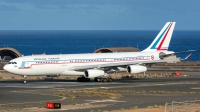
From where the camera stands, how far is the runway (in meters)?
48.5

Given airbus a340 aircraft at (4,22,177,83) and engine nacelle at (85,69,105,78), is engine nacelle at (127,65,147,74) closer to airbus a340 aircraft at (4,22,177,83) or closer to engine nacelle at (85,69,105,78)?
airbus a340 aircraft at (4,22,177,83)

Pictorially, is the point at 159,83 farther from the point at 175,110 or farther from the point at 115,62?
the point at 175,110

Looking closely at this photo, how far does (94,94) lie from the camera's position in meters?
58.6

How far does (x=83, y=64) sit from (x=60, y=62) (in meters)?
3.56

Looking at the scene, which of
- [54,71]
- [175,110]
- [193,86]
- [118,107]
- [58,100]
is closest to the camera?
[175,110]

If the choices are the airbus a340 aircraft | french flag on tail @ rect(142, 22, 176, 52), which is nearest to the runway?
the airbus a340 aircraft

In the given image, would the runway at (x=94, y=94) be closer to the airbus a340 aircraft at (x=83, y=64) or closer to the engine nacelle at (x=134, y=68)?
the airbus a340 aircraft at (x=83, y=64)

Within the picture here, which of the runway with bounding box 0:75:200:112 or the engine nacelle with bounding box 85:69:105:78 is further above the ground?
the engine nacelle with bounding box 85:69:105:78

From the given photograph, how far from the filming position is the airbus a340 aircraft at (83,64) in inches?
2844

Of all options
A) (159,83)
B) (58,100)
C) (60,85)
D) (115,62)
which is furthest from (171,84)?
(58,100)

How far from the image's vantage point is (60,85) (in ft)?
232

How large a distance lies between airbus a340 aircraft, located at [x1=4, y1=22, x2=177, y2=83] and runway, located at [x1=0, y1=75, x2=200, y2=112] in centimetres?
205

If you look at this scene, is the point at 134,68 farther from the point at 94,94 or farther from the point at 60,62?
the point at 94,94

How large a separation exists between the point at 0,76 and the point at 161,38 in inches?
1043
